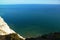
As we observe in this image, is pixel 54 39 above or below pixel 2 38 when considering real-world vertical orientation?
below

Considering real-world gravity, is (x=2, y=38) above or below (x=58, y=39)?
above

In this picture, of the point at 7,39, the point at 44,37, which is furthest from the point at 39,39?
the point at 7,39

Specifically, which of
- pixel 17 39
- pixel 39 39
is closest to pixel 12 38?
pixel 17 39

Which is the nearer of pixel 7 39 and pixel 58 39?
pixel 58 39

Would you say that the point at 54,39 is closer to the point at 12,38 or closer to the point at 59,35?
the point at 59,35

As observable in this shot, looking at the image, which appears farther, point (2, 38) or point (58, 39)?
point (2, 38)

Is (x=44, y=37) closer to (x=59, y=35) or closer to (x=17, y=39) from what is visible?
(x=59, y=35)

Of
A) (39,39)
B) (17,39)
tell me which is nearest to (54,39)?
(39,39)

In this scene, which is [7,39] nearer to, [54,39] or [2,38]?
[2,38]
